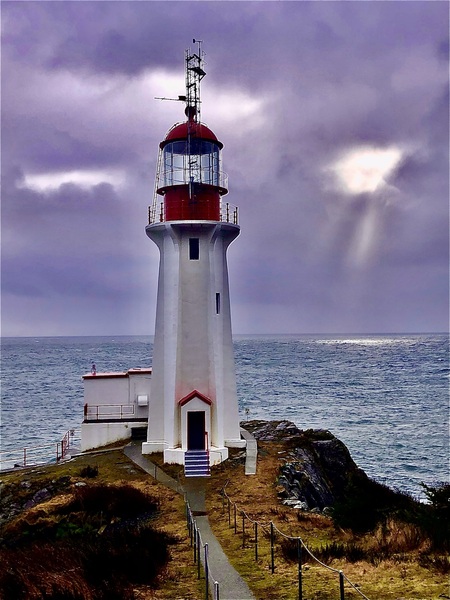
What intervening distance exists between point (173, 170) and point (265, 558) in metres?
16.1

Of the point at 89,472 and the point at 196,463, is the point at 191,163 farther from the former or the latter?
the point at 89,472

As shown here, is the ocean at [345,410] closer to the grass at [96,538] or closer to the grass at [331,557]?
the grass at [96,538]

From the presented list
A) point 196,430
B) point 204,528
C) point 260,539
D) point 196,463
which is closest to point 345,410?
point 196,430

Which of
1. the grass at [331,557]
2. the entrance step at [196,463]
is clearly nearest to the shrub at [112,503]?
the grass at [331,557]

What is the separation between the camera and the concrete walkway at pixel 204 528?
1060 cm

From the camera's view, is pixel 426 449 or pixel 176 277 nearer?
pixel 176 277

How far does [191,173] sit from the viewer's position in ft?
76.7

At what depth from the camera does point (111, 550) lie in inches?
461

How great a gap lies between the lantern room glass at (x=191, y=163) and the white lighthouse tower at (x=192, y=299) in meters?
0.04

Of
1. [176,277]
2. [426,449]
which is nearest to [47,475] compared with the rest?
[176,277]

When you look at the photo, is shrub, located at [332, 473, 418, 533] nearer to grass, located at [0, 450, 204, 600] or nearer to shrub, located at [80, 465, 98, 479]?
grass, located at [0, 450, 204, 600]

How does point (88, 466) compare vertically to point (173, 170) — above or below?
below

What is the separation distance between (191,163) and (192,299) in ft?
18.3

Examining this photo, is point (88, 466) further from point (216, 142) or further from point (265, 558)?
point (216, 142)
